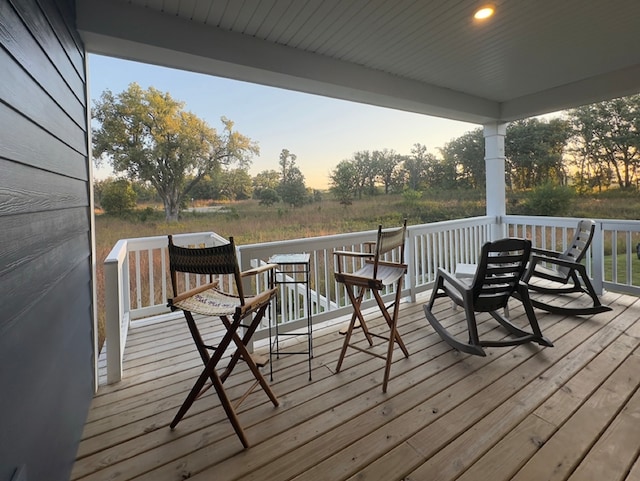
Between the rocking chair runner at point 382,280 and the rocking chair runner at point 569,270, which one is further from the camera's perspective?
the rocking chair runner at point 569,270

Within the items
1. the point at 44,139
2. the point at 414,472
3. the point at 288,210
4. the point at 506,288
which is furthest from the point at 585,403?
the point at 288,210

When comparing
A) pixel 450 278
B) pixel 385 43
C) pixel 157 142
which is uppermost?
pixel 385 43

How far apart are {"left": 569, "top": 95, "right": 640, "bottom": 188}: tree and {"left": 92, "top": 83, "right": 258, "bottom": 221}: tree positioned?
717 cm

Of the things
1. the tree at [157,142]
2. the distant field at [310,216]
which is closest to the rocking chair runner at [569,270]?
the distant field at [310,216]

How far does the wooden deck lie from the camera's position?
154 cm

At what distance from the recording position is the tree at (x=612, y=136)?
238 inches

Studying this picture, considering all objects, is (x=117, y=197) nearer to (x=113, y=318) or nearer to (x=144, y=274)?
(x=144, y=274)

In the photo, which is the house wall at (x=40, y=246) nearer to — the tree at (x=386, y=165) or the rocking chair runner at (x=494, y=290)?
the rocking chair runner at (x=494, y=290)

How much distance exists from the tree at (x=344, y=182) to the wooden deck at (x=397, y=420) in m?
3.61

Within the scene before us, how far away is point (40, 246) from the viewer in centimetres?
121

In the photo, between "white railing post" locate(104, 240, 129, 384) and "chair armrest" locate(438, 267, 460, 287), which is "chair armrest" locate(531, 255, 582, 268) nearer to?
"chair armrest" locate(438, 267, 460, 287)

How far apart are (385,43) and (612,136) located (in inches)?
242

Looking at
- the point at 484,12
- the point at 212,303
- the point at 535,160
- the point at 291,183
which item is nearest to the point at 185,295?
the point at 212,303

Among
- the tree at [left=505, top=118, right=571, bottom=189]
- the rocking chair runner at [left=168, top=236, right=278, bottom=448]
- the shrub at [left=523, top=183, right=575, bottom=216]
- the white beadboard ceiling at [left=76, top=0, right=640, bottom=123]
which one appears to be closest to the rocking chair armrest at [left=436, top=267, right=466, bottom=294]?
the rocking chair runner at [left=168, top=236, right=278, bottom=448]
